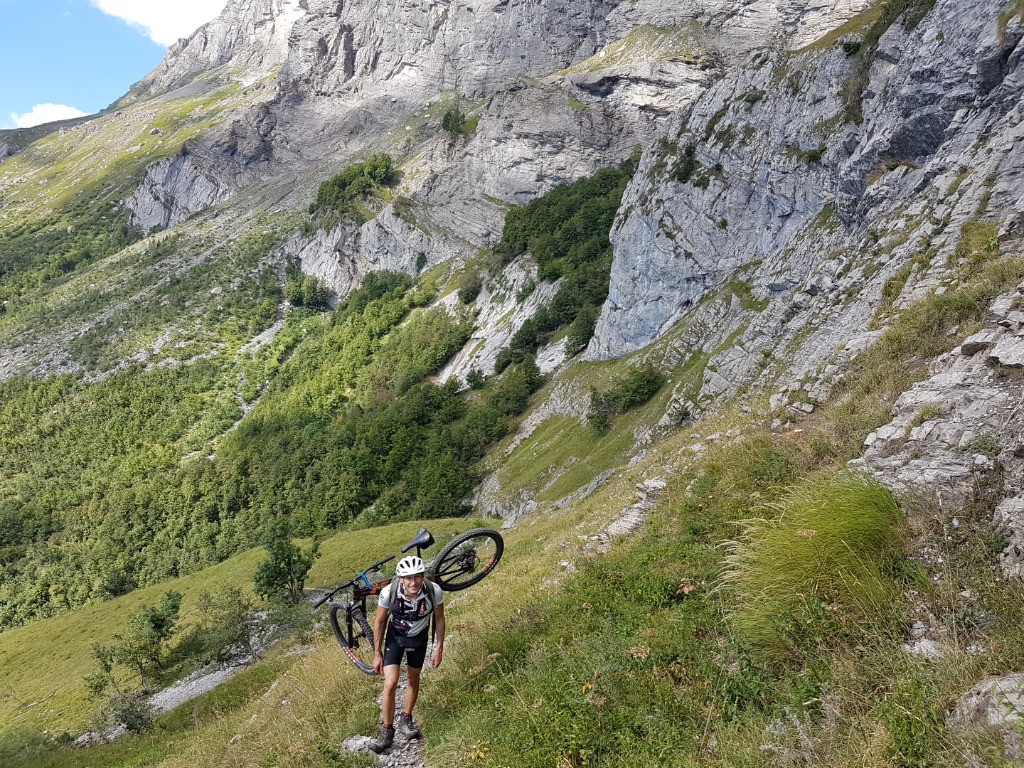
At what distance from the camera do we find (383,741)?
677 centimetres

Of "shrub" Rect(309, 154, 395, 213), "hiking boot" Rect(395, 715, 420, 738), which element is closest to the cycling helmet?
"hiking boot" Rect(395, 715, 420, 738)

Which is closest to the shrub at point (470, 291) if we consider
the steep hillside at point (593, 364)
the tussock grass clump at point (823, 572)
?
the steep hillside at point (593, 364)

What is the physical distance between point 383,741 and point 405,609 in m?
1.70

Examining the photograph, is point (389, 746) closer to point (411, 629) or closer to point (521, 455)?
point (411, 629)

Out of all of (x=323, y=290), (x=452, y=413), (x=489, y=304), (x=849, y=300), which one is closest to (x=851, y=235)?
(x=849, y=300)

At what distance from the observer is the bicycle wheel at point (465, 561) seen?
859 cm

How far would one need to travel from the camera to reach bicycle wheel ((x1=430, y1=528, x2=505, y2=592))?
28.2ft

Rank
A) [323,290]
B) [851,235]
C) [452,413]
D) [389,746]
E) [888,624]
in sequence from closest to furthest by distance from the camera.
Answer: [888,624] → [389,746] → [851,235] → [452,413] → [323,290]

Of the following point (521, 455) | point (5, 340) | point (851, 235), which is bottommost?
point (521, 455)

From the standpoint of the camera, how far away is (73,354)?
328ft

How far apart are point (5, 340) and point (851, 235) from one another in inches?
5852

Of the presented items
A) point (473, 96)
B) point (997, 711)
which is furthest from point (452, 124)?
point (997, 711)

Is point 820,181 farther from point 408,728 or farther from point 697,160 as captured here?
point 408,728

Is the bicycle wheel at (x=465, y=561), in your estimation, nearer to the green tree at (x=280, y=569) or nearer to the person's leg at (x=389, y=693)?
the person's leg at (x=389, y=693)
